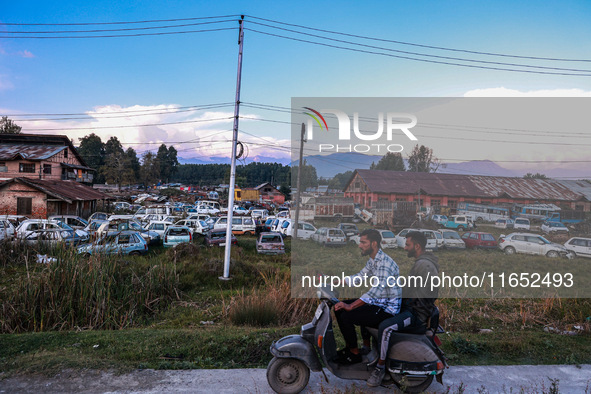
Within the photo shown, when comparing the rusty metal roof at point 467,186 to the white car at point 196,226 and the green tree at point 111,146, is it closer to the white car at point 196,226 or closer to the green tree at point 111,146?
the white car at point 196,226

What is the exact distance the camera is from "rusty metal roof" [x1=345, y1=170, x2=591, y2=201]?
28.4 feet

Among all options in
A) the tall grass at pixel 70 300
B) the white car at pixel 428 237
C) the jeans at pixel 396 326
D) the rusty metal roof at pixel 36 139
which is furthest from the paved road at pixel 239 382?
the rusty metal roof at pixel 36 139

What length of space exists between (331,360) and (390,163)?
5511mm

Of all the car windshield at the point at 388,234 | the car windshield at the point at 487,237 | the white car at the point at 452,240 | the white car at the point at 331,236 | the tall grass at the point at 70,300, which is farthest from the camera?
the car windshield at the point at 487,237

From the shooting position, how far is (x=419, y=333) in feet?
13.6

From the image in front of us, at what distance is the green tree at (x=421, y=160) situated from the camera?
8703 millimetres

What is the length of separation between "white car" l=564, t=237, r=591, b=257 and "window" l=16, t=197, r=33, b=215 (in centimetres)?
3416

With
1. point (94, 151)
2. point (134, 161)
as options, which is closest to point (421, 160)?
point (134, 161)

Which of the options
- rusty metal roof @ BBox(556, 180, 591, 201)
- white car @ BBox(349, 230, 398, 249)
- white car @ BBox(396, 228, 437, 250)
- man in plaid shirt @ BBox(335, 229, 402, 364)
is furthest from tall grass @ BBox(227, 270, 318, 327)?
rusty metal roof @ BBox(556, 180, 591, 201)

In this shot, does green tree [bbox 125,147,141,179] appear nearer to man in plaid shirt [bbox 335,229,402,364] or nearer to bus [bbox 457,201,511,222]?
bus [bbox 457,201,511,222]

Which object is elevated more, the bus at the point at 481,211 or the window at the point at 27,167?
the window at the point at 27,167

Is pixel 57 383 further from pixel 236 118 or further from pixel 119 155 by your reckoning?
pixel 119 155

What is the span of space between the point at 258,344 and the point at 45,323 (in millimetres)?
4675

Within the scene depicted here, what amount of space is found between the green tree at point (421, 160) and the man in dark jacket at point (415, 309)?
4.85 meters
